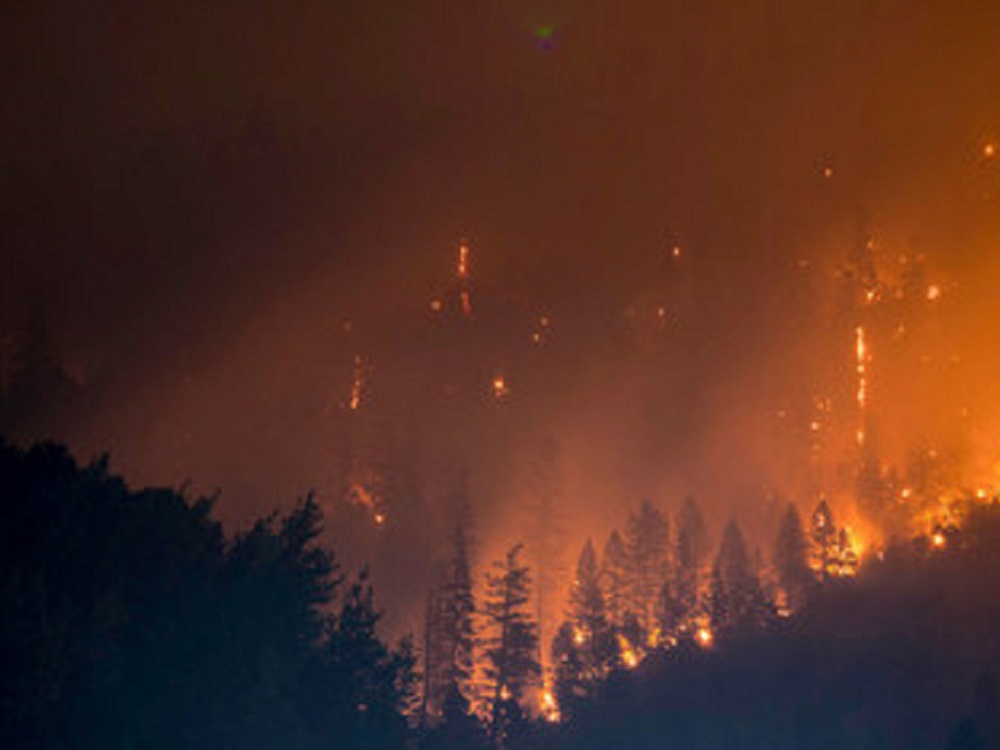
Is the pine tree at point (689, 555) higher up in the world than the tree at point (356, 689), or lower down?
higher up

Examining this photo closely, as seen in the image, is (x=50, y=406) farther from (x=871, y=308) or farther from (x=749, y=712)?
(x=871, y=308)

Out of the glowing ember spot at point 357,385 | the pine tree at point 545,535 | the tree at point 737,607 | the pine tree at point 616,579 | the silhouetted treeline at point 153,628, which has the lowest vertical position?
the silhouetted treeline at point 153,628

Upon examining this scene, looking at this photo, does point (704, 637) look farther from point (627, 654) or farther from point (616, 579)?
point (616, 579)

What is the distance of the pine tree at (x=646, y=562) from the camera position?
249ft

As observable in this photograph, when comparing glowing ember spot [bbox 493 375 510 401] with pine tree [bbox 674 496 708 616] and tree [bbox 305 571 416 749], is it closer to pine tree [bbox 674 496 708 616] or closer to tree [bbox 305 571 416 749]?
pine tree [bbox 674 496 708 616]

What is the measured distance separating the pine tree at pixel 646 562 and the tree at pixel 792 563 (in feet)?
31.7

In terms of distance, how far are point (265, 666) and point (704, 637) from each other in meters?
44.8

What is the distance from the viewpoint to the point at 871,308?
171500 mm

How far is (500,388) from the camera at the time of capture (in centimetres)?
18425

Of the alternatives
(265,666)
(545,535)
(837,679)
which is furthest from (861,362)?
(265,666)

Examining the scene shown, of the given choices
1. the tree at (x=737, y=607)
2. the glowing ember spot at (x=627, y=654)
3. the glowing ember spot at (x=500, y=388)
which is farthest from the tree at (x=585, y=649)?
the glowing ember spot at (x=500, y=388)

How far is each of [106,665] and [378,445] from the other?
85669mm

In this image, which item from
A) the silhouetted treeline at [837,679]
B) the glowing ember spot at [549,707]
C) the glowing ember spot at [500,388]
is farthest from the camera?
the glowing ember spot at [500,388]

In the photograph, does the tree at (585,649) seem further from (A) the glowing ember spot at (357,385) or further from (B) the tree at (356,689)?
(A) the glowing ember spot at (357,385)
